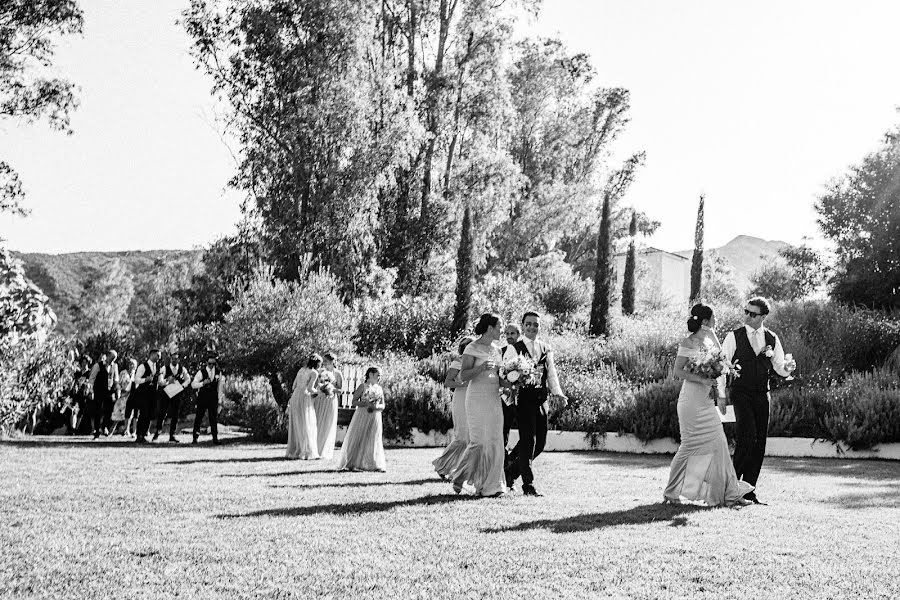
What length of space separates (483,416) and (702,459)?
92.1 inches

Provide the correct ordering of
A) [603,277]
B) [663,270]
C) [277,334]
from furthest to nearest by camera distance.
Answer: [663,270]
[603,277]
[277,334]

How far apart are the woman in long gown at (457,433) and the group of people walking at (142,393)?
28.3 feet

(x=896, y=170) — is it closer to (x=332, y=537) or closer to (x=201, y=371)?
(x=201, y=371)

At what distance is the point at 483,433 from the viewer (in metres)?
10.1

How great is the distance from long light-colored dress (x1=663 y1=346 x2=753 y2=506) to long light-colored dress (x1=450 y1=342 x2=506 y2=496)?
1851 mm

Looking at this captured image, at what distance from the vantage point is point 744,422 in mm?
10008

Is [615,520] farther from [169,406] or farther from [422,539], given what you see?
[169,406]

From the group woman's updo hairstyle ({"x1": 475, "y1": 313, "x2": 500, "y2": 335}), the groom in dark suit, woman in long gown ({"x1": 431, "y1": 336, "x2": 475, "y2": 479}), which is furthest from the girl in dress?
woman's updo hairstyle ({"x1": 475, "y1": 313, "x2": 500, "y2": 335})

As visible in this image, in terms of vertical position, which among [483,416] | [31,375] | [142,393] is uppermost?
[483,416]

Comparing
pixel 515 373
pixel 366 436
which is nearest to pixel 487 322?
pixel 515 373

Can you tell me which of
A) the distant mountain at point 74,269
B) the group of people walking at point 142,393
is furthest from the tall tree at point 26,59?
the distant mountain at point 74,269

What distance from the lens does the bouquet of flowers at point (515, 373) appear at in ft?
32.1

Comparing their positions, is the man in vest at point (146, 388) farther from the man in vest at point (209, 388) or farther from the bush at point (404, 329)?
the bush at point (404, 329)

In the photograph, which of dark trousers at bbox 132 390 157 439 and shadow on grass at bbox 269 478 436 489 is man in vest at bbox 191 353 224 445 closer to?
dark trousers at bbox 132 390 157 439
